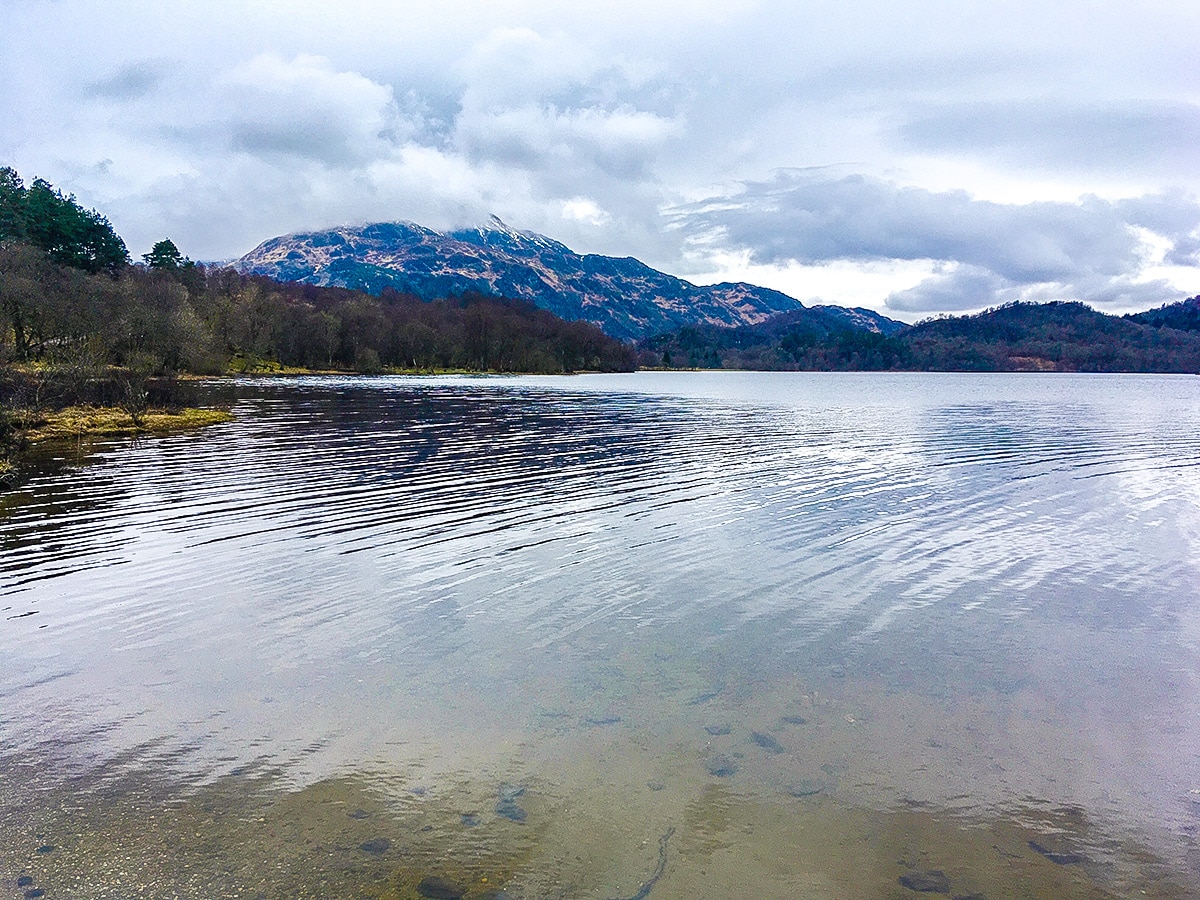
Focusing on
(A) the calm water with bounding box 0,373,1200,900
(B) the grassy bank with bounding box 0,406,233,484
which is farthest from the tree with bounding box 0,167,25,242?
(A) the calm water with bounding box 0,373,1200,900

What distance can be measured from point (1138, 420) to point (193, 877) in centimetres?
7210

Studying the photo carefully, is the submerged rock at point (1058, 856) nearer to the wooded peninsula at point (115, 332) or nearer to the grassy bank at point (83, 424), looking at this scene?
the grassy bank at point (83, 424)

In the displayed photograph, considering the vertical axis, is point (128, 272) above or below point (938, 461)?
above

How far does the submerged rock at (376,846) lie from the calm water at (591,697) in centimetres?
2

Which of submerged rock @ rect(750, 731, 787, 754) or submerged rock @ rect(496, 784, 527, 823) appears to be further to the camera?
submerged rock @ rect(750, 731, 787, 754)

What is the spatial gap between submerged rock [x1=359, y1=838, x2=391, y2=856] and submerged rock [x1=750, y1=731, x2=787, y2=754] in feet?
14.2

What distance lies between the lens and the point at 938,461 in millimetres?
36000

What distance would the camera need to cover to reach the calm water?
681 cm

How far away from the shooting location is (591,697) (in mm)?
10102

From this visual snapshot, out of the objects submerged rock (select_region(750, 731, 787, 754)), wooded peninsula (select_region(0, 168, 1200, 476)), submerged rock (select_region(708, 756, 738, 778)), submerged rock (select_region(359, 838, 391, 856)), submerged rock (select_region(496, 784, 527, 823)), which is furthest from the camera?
wooded peninsula (select_region(0, 168, 1200, 476))

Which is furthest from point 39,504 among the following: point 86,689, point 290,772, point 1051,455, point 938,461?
point 1051,455

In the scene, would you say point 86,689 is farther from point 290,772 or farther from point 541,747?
point 541,747

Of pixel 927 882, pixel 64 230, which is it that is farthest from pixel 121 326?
pixel 927 882

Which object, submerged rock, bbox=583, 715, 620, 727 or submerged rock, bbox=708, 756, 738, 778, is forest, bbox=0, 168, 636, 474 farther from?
submerged rock, bbox=708, 756, 738, 778
